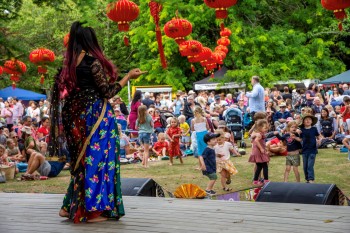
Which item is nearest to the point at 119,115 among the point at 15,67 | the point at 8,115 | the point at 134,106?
the point at 134,106

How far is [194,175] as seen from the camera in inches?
570

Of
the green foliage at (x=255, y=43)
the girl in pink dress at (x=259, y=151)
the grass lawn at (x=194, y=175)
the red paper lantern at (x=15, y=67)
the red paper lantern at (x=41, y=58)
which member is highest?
the green foliage at (x=255, y=43)

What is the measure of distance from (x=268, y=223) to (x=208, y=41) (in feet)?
96.4

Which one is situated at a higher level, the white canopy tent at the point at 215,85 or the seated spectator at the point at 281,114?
the white canopy tent at the point at 215,85

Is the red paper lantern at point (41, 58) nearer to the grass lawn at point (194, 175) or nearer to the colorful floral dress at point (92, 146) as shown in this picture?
the colorful floral dress at point (92, 146)

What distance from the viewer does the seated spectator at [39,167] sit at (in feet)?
48.6

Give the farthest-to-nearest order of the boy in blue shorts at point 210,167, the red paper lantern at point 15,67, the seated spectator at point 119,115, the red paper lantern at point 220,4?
the seated spectator at point 119,115 → the red paper lantern at point 220,4 → the boy in blue shorts at point 210,167 → the red paper lantern at point 15,67

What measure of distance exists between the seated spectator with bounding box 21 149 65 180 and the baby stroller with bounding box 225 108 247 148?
21.6 feet

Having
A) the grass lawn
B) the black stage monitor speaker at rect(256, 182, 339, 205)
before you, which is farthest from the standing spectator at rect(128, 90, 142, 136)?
the black stage monitor speaker at rect(256, 182, 339, 205)

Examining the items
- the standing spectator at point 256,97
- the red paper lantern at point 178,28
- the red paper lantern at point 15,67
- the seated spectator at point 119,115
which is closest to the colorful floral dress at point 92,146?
the red paper lantern at point 15,67

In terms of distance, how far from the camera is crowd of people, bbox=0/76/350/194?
39.1 ft

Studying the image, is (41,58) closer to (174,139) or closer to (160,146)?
(174,139)

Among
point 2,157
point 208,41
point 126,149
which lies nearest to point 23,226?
point 2,157

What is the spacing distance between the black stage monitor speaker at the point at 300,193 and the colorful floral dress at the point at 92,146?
1.96 metres
